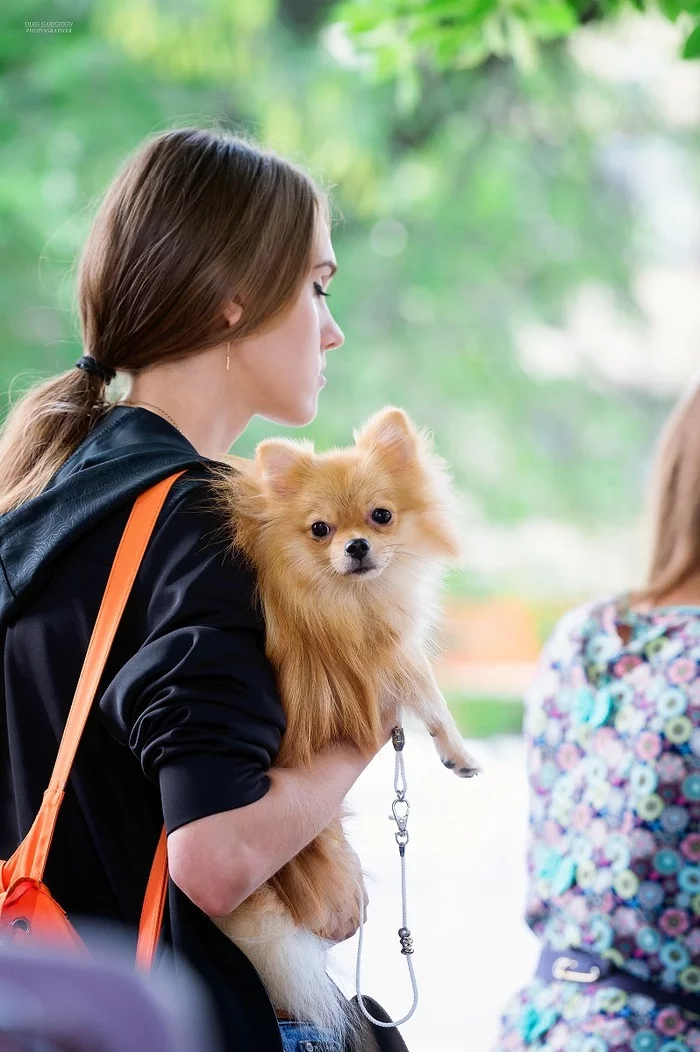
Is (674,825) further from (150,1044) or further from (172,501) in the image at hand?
(150,1044)

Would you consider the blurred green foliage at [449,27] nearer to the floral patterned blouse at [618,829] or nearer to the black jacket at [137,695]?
the floral patterned blouse at [618,829]

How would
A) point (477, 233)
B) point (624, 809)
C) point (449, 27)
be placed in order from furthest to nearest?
1. point (477, 233)
2. point (449, 27)
3. point (624, 809)

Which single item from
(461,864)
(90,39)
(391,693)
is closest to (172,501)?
(391,693)

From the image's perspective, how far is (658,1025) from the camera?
126 cm

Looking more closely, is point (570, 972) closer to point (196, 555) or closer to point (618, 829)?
point (618, 829)

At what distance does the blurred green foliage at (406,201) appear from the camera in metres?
4.38

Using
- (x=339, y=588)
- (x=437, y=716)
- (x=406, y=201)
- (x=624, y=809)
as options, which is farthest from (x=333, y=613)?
(x=406, y=201)

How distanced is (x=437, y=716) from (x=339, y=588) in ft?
0.57

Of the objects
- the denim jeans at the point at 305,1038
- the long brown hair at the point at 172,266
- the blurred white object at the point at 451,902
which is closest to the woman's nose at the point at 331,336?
the long brown hair at the point at 172,266

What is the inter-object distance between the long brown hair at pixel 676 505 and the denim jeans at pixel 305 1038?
78cm

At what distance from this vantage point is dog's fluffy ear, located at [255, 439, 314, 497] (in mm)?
1134

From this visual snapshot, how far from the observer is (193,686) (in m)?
0.85

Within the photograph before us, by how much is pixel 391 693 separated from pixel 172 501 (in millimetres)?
308

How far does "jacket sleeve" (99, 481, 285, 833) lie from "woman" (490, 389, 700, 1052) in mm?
603
